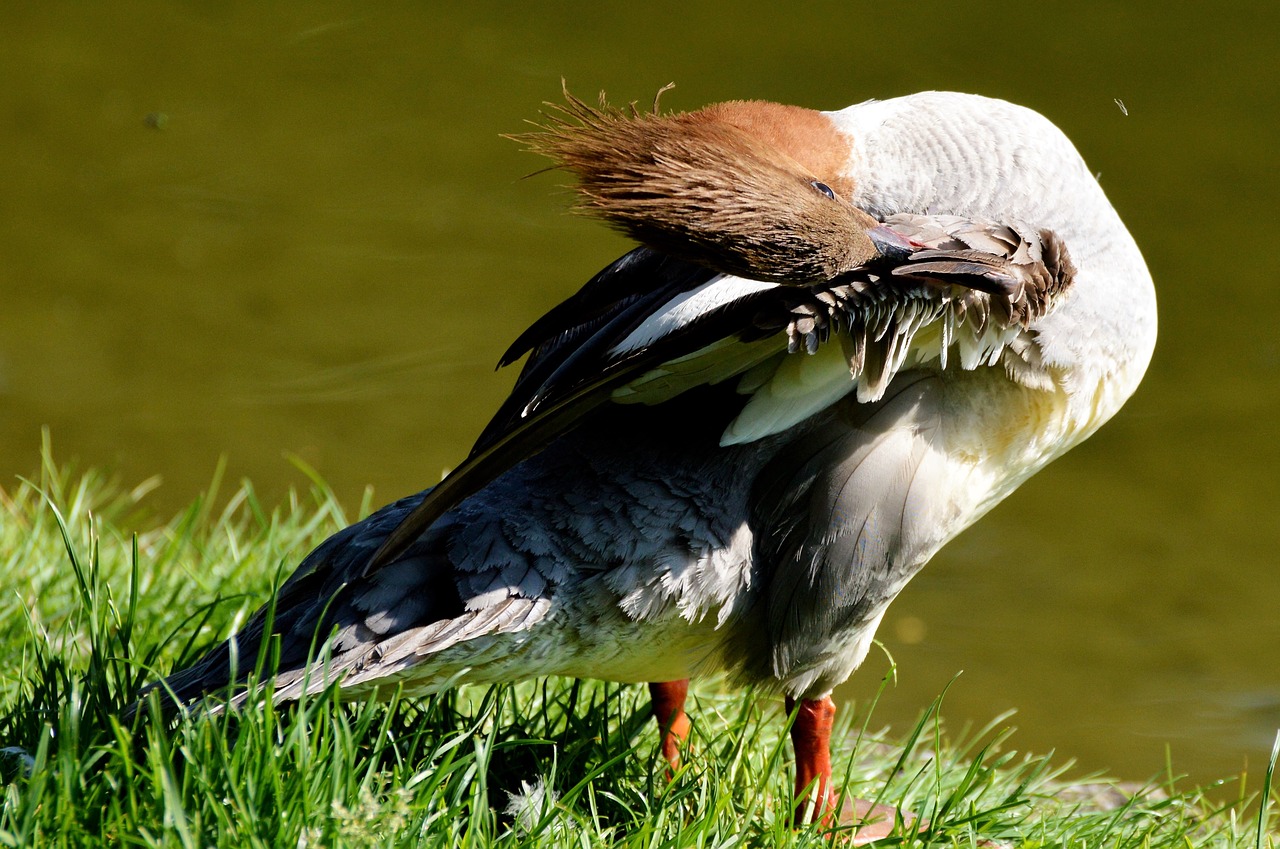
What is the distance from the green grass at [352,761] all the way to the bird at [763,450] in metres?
0.14

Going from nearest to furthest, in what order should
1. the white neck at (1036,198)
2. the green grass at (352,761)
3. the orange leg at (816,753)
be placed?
the green grass at (352,761)
the white neck at (1036,198)
the orange leg at (816,753)

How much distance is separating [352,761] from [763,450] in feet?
3.08

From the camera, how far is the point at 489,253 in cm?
688

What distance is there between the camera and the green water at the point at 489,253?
17.7ft

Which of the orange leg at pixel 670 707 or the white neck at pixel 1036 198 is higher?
the white neck at pixel 1036 198

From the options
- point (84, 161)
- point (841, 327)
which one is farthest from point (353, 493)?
point (841, 327)

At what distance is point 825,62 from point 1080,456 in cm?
218

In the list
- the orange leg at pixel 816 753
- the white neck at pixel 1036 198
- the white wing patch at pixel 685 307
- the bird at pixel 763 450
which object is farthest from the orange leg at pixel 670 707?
the white neck at pixel 1036 198

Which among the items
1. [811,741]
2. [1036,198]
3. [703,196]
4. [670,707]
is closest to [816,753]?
[811,741]

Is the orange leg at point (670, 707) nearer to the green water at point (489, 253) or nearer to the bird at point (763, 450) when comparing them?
the bird at point (763, 450)

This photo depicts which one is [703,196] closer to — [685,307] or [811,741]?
[685,307]

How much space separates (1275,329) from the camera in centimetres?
627

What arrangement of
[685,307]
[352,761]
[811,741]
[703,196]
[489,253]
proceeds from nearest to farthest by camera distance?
[703,196] → [352,761] → [685,307] → [811,741] → [489,253]

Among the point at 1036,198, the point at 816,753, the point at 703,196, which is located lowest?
the point at 816,753
